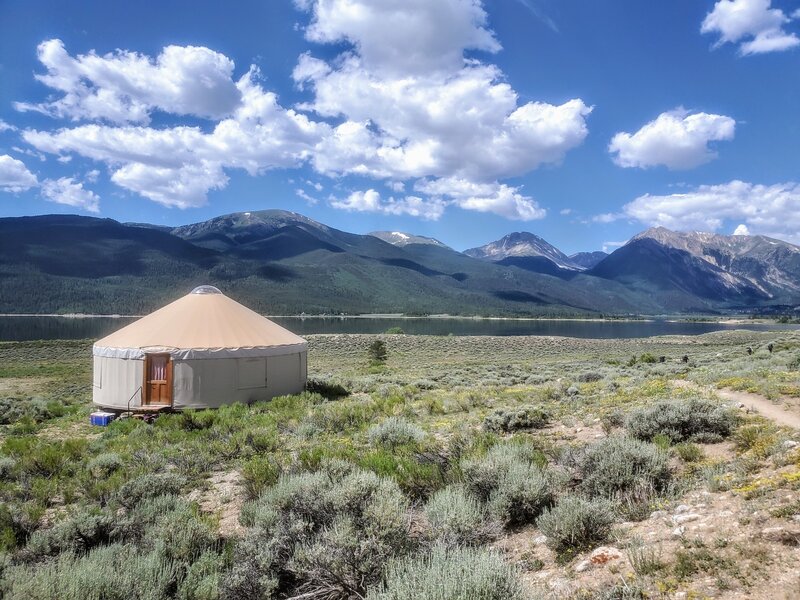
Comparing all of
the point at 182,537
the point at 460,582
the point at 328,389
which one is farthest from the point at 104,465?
the point at 328,389

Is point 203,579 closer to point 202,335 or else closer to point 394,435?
point 394,435

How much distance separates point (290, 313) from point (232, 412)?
15349 cm

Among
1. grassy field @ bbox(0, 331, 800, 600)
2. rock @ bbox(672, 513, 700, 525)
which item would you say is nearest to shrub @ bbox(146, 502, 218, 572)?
grassy field @ bbox(0, 331, 800, 600)

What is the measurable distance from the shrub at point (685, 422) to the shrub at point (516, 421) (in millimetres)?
2031

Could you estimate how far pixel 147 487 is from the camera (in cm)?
560

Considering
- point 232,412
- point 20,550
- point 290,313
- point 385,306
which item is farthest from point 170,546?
point 385,306

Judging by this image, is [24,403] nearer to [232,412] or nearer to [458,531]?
[232,412]

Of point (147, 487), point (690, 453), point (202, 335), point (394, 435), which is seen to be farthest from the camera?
point (202, 335)

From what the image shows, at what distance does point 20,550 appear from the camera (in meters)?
4.32

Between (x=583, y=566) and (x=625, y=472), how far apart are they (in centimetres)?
170

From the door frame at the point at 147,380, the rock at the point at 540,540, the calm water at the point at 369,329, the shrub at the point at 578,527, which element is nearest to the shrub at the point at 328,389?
the door frame at the point at 147,380

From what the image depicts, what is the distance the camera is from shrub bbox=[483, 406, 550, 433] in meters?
8.45

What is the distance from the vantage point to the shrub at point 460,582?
251cm

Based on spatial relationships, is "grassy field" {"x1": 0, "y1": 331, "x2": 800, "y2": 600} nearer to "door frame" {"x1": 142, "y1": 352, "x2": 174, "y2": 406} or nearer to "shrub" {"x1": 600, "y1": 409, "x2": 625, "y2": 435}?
"shrub" {"x1": 600, "y1": 409, "x2": 625, "y2": 435}
